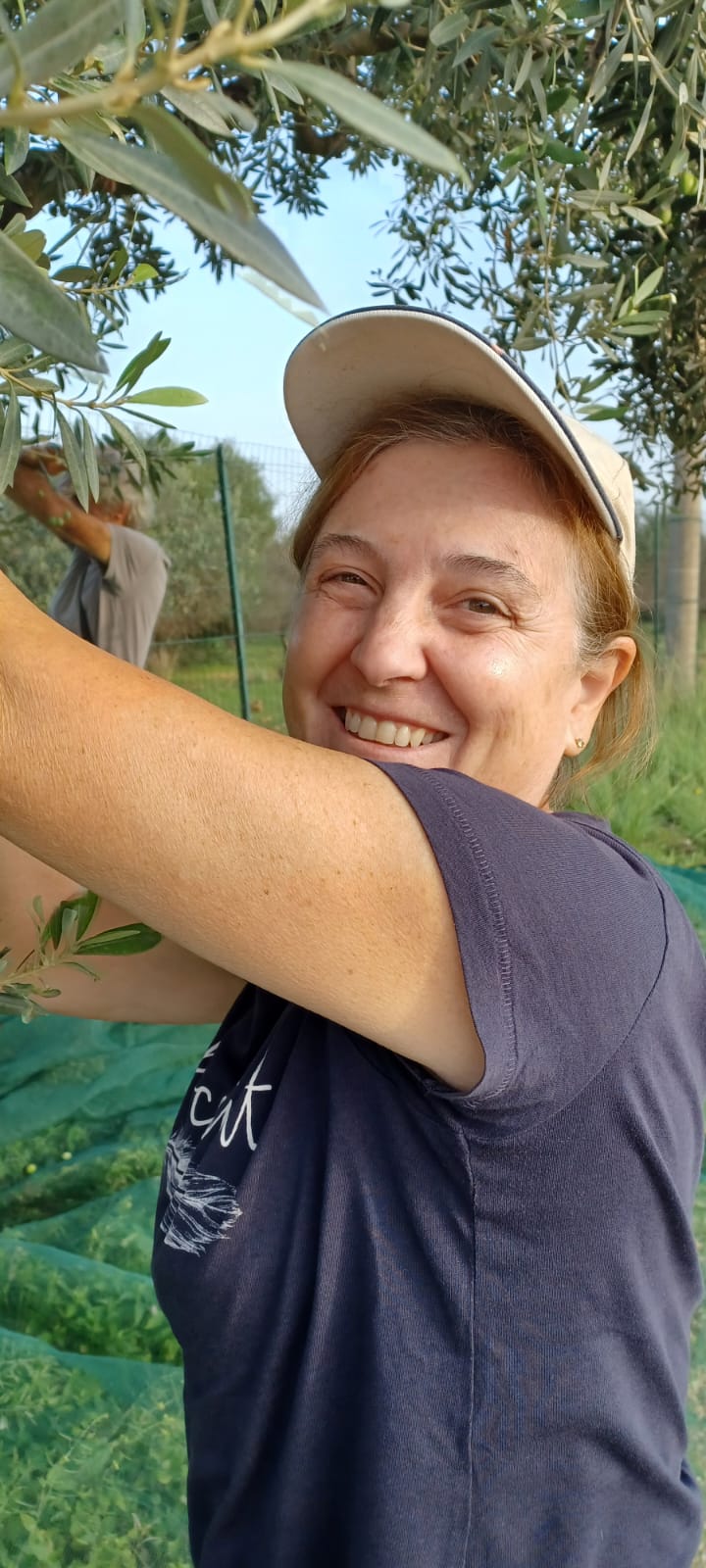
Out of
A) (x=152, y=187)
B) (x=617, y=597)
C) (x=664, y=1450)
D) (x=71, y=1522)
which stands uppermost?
(x=617, y=597)

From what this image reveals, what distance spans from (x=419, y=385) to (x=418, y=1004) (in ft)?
2.52

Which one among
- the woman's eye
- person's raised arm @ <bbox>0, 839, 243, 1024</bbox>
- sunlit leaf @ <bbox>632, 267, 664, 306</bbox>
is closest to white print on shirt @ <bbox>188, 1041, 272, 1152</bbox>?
person's raised arm @ <bbox>0, 839, 243, 1024</bbox>

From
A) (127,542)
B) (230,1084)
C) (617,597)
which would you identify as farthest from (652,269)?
(127,542)

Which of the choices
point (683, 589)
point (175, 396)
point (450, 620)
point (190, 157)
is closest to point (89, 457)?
point (175, 396)

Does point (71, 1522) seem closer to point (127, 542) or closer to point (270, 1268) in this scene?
point (270, 1268)

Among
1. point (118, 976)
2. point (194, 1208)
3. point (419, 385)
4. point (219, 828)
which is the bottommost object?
point (194, 1208)

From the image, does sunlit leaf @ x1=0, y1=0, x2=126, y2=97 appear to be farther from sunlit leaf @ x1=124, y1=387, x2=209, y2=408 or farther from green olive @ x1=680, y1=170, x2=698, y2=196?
green olive @ x1=680, y1=170, x2=698, y2=196

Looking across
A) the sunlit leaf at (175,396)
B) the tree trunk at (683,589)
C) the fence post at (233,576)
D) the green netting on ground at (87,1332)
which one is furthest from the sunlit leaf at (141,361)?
the tree trunk at (683,589)

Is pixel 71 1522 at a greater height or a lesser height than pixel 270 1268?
lesser

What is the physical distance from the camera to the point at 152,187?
378 millimetres

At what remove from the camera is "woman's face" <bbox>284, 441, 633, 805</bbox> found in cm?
124

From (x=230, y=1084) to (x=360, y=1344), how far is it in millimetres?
321

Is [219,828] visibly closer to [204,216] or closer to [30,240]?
[30,240]

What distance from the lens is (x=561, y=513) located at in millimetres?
1312
